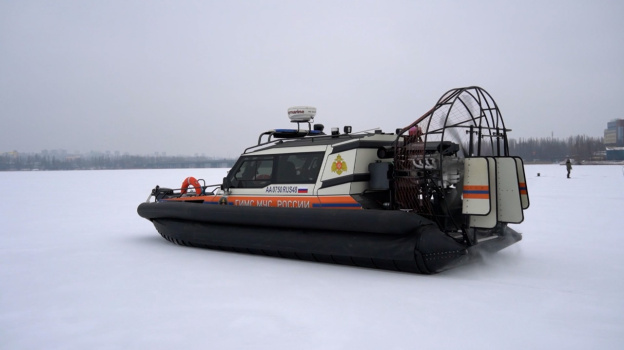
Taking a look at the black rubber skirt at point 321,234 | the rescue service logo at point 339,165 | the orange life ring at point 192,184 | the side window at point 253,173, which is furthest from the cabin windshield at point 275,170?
the orange life ring at point 192,184

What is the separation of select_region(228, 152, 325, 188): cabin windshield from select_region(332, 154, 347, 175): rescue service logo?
0.25 meters

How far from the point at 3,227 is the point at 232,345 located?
8296mm

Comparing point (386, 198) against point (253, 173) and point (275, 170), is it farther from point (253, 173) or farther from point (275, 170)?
point (253, 173)

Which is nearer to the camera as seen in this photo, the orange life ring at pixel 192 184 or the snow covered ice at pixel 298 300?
the snow covered ice at pixel 298 300

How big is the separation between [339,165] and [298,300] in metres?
2.15

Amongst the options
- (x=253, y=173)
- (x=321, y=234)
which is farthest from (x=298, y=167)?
(x=321, y=234)

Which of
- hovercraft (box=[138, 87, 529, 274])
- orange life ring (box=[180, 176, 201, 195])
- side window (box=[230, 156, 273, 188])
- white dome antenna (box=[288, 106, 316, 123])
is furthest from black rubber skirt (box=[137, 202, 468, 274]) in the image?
white dome antenna (box=[288, 106, 316, 123])

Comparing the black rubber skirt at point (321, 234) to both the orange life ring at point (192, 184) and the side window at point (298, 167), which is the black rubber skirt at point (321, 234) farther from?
the orange life ring at point (192, 184)

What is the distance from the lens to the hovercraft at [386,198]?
5.54 meters

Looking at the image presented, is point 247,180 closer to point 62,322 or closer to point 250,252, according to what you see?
point 250,252

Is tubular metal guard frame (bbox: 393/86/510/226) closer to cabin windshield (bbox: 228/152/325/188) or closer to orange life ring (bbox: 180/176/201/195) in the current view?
cabin windshield (bbox: 228/152/325/188)

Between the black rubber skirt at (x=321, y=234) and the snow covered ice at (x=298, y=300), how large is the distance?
0.51 ft

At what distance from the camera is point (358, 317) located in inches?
162

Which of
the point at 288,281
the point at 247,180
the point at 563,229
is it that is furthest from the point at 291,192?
the point at 563,229
